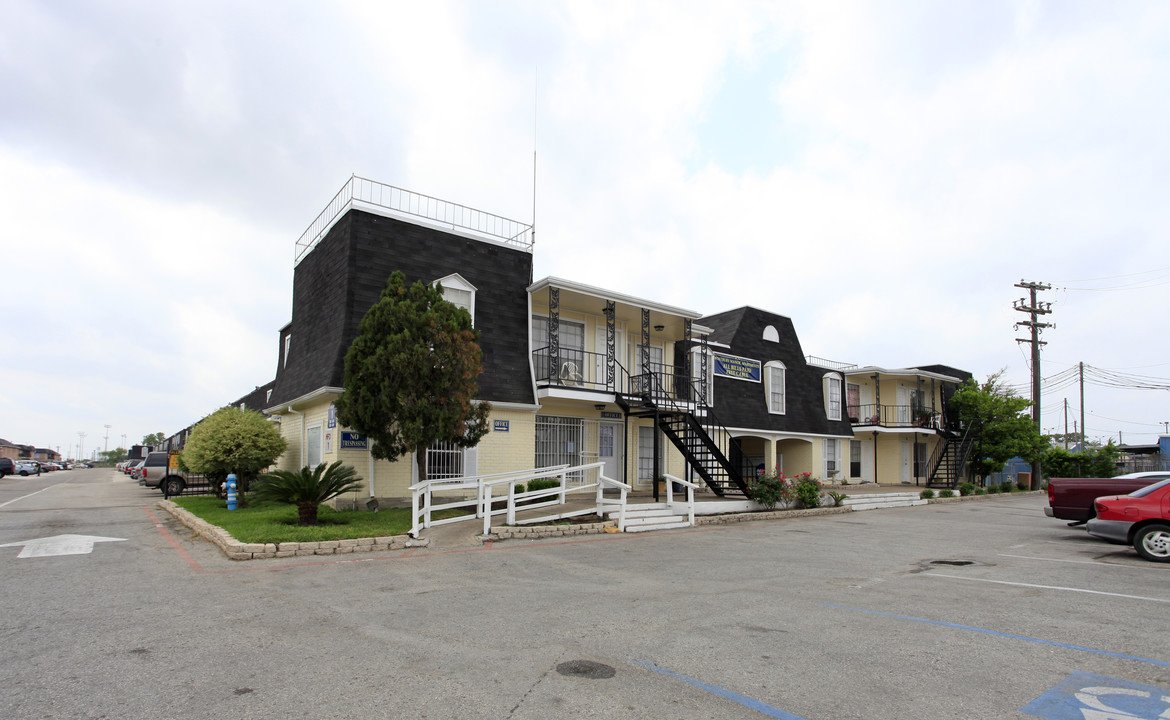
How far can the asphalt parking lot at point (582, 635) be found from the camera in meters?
4.31

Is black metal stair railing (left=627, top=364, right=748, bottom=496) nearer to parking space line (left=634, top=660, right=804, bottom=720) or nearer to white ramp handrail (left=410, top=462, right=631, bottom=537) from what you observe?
white ramp handrail (left=410, top=462, right=631, bottom=537)

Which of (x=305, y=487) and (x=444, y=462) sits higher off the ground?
(x=444, y=462)

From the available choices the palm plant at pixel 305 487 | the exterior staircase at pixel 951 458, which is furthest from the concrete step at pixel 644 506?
the exterior staircase at pixel 951 458

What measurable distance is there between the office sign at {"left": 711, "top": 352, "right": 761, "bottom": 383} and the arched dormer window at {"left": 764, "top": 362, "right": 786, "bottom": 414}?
70 centimetres

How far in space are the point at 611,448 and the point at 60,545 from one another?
13793mm

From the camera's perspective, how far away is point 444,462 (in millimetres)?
16281

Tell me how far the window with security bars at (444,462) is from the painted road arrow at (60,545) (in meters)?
6.37

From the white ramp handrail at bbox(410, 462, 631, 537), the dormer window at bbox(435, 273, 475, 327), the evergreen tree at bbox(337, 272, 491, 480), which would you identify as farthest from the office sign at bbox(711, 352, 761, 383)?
the evergreen tree at bbox(337, 272, 491, 480)

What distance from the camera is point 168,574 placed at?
873 centimetres

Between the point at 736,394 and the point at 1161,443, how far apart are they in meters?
38.2

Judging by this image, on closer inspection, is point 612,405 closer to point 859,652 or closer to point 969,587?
point 969,587

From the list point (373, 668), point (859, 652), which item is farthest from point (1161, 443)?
point (373, 668)

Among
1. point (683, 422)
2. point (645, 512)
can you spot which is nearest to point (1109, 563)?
point (645, 512)

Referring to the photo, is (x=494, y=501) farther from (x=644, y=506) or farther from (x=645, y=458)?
(x=645, y=458)
